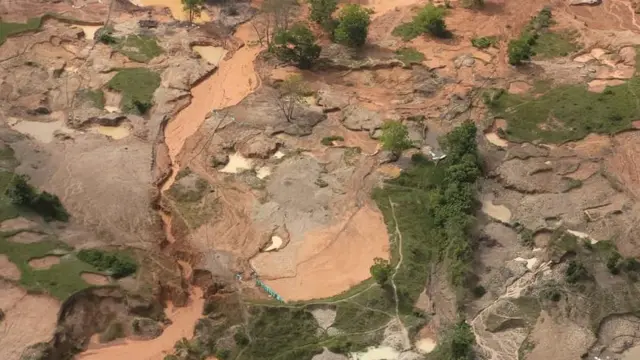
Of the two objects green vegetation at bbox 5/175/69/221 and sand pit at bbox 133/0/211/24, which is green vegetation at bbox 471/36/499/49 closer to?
sand pit at bbox 133/0/211/24

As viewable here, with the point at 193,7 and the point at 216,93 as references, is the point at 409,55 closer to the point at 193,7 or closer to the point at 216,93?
the point at 216,93

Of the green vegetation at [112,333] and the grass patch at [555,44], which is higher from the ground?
the grass patch at [555,44]

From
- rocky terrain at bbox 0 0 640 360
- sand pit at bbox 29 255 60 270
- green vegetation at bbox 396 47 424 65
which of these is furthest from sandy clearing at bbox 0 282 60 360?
green vegetation at bbox 396 47 424 65

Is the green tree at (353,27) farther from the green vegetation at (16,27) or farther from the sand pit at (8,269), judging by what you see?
the sand pit at (8,269)

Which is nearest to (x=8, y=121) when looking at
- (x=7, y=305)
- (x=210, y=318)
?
(x=7, y=305)

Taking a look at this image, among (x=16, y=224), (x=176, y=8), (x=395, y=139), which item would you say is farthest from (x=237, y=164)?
(x=176, y=8)

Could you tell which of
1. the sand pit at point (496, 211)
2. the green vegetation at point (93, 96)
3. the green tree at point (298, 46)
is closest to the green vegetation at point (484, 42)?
the green tree at point (298, 46)

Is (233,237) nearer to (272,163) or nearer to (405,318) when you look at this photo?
(272,163)
